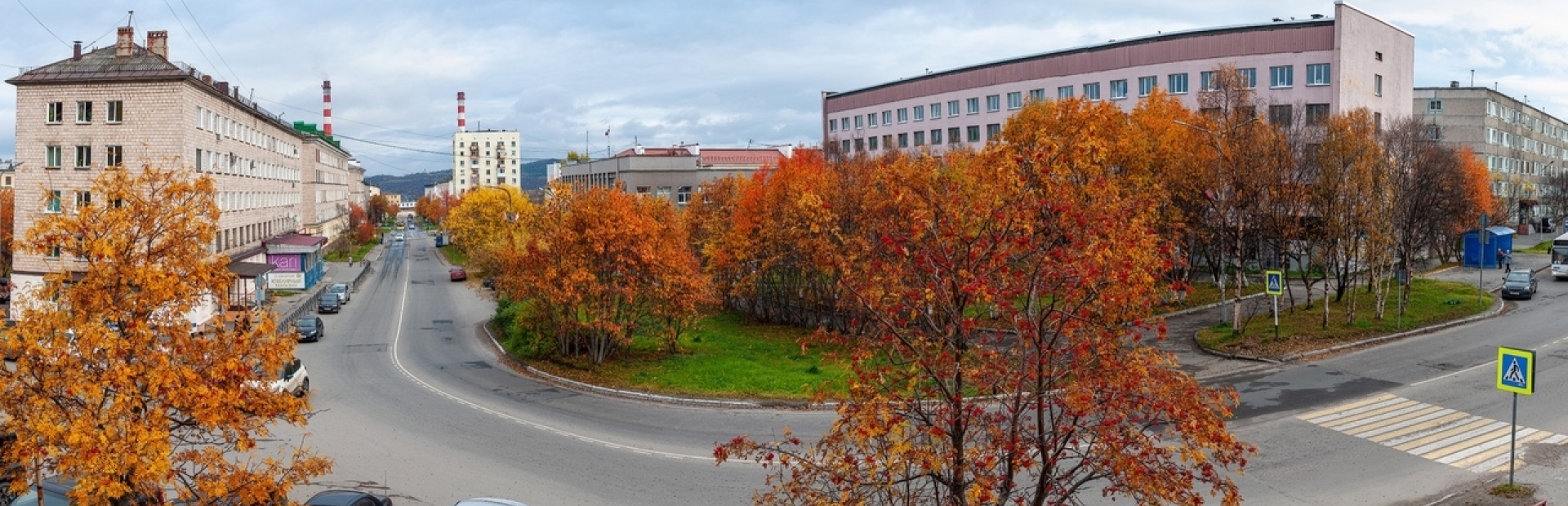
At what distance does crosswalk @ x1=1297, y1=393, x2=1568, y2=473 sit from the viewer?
18281mm

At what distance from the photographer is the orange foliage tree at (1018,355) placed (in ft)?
26.8

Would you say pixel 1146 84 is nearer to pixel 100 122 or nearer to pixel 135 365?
pixel 100 122

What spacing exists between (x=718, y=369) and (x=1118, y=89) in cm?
4310

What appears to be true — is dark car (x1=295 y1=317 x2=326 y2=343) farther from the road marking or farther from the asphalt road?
the road marking

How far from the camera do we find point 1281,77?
5516cm

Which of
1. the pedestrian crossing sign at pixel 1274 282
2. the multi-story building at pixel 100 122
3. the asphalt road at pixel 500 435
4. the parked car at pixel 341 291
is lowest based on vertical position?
the asphalt road at pixel 500 435

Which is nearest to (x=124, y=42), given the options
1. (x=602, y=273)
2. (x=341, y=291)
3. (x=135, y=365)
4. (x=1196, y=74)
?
(x=341, y=291)

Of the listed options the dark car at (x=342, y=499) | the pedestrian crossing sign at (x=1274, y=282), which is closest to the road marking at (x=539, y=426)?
the dark car at (x=342, y=499)

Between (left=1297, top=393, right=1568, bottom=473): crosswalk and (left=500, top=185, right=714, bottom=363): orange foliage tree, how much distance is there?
Answer: 666 inches

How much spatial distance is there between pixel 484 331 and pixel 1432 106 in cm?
8057

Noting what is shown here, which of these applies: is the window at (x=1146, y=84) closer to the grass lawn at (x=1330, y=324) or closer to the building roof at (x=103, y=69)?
the grass lawn at (x=1330, y=324)

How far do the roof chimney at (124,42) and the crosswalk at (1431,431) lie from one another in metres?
48.4

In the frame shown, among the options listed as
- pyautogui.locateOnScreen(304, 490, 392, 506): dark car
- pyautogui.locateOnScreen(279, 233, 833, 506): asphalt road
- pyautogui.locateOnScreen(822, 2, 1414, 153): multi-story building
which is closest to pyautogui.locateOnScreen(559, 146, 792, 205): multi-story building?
pyautogui.locateOnScreen(822, 2, 1414, 153): multi-story building

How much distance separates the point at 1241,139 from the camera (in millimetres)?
31672
